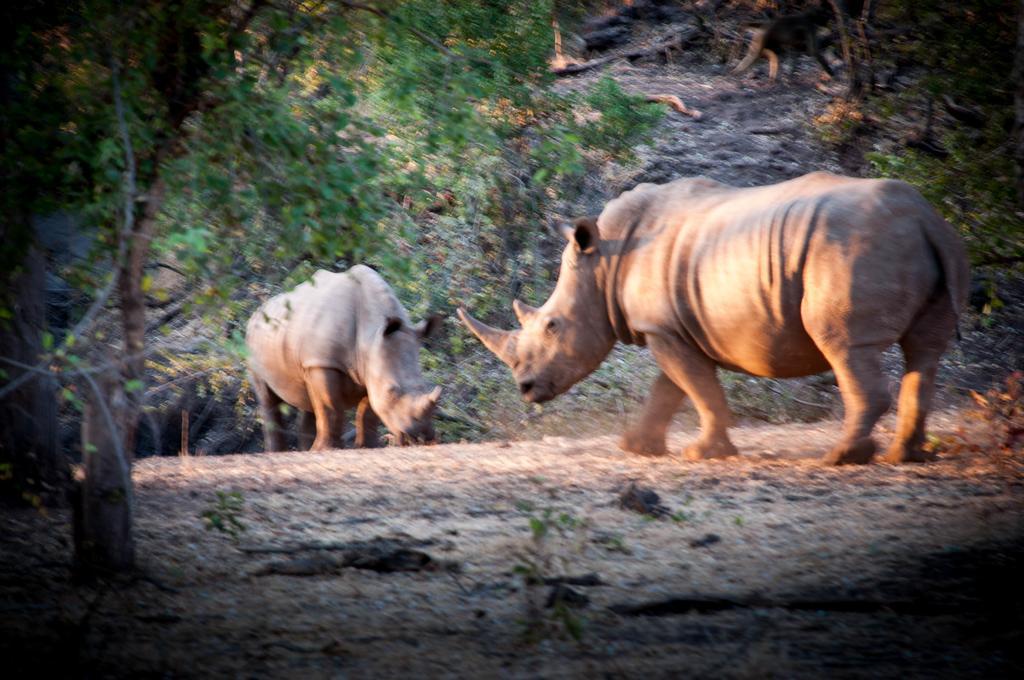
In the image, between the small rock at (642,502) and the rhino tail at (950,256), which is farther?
the rhino tail at (950,256)

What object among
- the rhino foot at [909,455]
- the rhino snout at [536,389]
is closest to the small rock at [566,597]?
the rhino foot at [909,455]

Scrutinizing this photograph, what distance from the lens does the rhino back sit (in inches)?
245

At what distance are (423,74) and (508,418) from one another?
22.8 ft

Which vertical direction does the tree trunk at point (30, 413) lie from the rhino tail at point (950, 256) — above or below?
below

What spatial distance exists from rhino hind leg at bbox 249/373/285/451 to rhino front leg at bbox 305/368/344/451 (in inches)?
30.6

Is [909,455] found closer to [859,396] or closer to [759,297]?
[859,396]

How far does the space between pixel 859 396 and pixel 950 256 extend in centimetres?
88

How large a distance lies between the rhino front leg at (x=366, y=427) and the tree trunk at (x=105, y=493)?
6.80 meters

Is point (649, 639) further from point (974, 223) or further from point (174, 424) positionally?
point (174, 424)

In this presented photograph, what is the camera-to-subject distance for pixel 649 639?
11.5 ft

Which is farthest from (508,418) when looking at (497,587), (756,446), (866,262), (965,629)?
(965,629)

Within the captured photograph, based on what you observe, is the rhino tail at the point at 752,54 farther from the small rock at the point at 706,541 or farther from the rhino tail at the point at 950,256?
the small rock at the point at 706,541

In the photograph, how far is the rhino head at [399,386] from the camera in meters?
9.96

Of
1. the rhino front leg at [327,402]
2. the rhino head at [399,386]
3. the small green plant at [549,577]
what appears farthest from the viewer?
the rhino front leg at [327,402]
